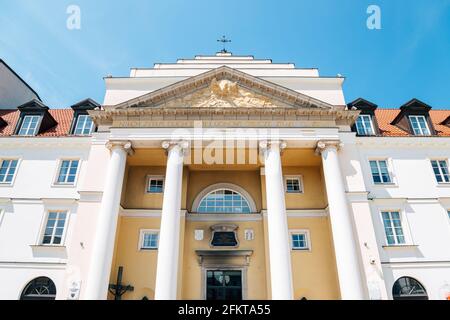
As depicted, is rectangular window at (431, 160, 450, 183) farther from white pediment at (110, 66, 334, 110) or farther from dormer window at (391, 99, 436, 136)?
white pediment at (110, 66, 334, 110)

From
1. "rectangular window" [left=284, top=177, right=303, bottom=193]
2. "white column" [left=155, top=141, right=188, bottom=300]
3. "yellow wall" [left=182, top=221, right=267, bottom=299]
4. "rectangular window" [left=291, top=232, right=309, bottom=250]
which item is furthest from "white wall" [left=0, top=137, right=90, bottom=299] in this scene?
"rectangular window" [left=284, top=177, right=303, bottom=193]

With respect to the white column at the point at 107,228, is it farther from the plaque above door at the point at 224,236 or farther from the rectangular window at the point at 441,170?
the rectangular window at the point at 441,170

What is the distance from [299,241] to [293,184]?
3499 mm

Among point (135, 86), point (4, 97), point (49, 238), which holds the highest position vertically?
point (4, 97)

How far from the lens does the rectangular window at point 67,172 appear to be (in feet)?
58.3

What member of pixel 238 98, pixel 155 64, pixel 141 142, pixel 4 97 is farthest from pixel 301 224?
pixel 4 97

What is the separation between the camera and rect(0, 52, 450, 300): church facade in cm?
1481

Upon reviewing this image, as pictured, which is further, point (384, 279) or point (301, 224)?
point (301, 224)

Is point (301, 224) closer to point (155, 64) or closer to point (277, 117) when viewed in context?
point (277, 117)

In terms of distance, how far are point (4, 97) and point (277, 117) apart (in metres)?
22.0

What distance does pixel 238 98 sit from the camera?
17.9 m

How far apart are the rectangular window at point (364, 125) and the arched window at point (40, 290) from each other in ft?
62.9

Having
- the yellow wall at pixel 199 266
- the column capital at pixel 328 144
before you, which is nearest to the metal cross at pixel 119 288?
the yellow wall at pixel 199 266

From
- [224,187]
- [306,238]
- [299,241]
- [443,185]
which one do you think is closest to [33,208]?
[224,187]
